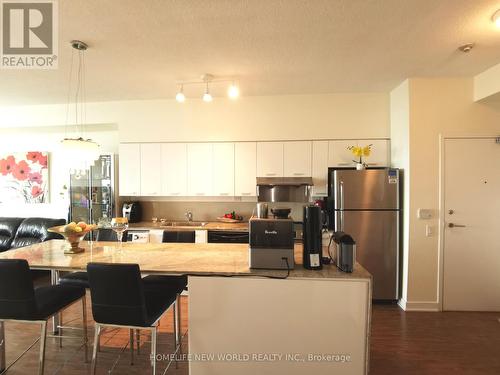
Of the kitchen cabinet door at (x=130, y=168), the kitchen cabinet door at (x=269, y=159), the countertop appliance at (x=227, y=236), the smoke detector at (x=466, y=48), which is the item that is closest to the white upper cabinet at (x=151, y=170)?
the kitchen cabinet door at (x=130, y=168)

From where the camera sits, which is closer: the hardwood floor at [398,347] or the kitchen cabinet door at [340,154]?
the hardwood floor at [398,347]

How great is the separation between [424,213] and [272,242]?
2302mm

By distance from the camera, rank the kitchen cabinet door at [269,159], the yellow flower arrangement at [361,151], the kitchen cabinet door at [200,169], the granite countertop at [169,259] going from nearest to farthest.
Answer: the granite countertop at [169,259] < the yellow flower arrangement at [361,151] < the kitchen cabinet door at [269,159] < the kitchen cabinet door at [200,169]

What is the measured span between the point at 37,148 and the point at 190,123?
2987 millimetres

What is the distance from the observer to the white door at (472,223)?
3.01 metres

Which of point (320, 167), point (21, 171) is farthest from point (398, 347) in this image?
point (21, 171)

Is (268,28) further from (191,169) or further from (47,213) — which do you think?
(47,213)

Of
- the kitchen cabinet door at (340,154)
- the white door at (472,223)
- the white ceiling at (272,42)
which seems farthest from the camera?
the kitchen cabinet door at (340,154)

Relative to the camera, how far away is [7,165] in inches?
180

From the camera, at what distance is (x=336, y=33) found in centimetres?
216

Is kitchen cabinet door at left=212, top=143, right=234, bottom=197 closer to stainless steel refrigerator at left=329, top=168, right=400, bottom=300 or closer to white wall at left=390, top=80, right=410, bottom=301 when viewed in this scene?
stainless steel refrigerator at left=329, top=168, right=400, bottom=300

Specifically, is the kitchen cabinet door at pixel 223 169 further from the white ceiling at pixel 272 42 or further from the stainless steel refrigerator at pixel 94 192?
the stainless steel refrigerator at pixel 94 192

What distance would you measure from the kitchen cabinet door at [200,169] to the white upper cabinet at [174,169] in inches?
3.6

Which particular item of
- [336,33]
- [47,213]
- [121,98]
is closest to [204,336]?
[336,33]
